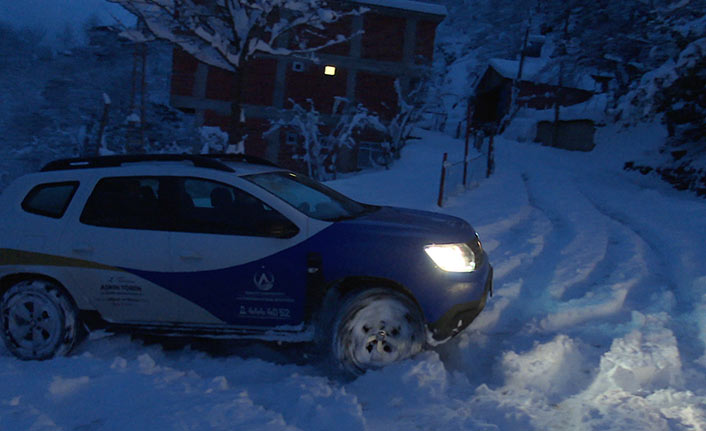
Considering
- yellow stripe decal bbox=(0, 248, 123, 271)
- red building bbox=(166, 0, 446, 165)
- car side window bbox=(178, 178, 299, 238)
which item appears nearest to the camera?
car side window bbox=(178, 178, 299, 238)

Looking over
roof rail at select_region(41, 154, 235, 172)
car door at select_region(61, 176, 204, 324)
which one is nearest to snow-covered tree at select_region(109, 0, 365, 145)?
roof rail at select_region(41, 154, 235, 172)

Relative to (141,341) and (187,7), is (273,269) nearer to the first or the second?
(141,341)

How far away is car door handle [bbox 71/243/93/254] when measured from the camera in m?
4.22

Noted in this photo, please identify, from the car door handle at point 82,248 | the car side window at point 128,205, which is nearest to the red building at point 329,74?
the car side window at point 128,205

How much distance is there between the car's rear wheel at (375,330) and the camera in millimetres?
3977

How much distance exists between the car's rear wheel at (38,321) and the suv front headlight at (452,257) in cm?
290

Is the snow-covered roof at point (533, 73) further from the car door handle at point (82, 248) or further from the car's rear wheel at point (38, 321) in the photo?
the car's rear wheel at point (38, 321)

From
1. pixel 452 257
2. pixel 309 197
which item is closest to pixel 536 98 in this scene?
pixel 309 197

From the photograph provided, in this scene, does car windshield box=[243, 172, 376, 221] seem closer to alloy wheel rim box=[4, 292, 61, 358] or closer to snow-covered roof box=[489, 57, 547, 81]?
alloy wheel rim box=[4, 292, 61, 358]

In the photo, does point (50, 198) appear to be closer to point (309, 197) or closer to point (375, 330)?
point (309, 197)

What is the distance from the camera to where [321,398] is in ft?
11.7

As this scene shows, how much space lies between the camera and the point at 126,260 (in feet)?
13.7

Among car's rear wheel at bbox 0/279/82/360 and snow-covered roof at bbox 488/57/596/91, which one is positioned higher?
snow-covered roof at bbox 488/57/596/91

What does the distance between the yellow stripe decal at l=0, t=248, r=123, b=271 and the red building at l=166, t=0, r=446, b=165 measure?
70.1 ft
